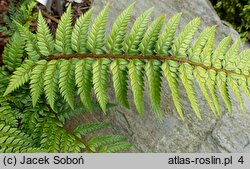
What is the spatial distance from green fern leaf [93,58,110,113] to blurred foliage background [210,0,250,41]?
2.52 m

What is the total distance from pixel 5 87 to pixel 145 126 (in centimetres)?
107

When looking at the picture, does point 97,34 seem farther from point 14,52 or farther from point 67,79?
point 14,52

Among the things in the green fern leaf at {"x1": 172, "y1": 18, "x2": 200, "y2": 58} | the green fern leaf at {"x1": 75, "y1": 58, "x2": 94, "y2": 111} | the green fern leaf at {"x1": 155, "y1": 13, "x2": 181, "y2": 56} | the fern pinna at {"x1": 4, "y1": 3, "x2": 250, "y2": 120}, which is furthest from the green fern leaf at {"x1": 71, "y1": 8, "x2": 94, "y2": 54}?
the green fern leaf at {"x1": 172, "y1": 18, "x2": 200, "y2": 58}

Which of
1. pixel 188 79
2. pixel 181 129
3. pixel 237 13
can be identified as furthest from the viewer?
pixel 237 13

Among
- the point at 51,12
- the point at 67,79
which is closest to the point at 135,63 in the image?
the point at 67,79

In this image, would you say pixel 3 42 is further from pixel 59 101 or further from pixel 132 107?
pixel 132 107

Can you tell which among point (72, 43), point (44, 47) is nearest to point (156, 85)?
point (72, 43)

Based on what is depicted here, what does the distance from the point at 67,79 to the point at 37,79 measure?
0.19 metres

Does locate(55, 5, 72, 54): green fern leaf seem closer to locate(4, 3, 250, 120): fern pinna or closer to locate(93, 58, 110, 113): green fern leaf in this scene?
locate(4, 3, 250, 120): fern pinna

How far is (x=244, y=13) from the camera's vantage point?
4.59 meters

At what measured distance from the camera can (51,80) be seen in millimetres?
2535

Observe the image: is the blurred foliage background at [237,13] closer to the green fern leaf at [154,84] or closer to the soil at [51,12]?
the soil at [51,12]

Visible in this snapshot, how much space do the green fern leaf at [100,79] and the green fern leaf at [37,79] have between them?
36 centimetres

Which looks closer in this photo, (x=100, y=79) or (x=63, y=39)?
(x=100, y=79)
